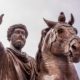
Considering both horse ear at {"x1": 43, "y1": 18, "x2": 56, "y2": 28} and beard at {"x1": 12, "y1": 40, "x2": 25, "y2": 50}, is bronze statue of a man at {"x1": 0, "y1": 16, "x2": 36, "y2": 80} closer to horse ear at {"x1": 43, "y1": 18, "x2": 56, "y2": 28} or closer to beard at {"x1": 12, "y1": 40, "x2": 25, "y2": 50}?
beard at {"x1": 12, "y1": 40, "x2": 25, "y2": 50}

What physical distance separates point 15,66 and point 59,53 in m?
0.97

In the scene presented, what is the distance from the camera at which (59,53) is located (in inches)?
304

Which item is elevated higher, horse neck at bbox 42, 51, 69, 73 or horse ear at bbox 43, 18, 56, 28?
horse ear at bbox 43, 18, 56, 28

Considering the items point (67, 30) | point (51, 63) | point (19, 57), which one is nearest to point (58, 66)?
point (51, 63)

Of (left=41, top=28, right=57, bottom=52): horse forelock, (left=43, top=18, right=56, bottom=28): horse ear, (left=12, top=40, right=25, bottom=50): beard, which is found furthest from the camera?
(left=12, top=40, right=25, bottom=50): beard

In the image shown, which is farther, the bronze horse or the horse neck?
the horse neck

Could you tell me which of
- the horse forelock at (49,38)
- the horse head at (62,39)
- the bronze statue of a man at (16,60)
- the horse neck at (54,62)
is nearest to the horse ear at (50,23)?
the horse head at (62,39)

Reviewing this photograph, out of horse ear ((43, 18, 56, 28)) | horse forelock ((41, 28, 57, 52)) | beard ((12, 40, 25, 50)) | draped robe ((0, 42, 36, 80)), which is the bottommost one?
draped robe ((0, 42, 36, 80))

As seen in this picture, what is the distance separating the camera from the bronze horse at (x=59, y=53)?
7456 mm

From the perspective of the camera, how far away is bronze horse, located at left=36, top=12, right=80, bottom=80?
746cm

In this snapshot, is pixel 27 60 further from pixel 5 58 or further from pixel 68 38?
pixel 68 38

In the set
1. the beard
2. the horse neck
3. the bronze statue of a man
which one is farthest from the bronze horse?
the beard

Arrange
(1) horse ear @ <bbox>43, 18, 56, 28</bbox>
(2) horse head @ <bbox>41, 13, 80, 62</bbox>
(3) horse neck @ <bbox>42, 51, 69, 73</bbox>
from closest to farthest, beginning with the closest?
(2) horse head @ <bbox>41, 13, 80, 62</bbox>
(3) horse neck @ <bbox>42, 51, 69, 73</bbox>
(1) horse ear @ <bbox>43, 18, 56, 28</bbox>

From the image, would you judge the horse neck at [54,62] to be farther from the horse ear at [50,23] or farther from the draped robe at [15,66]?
the horse ear at [50,23]
